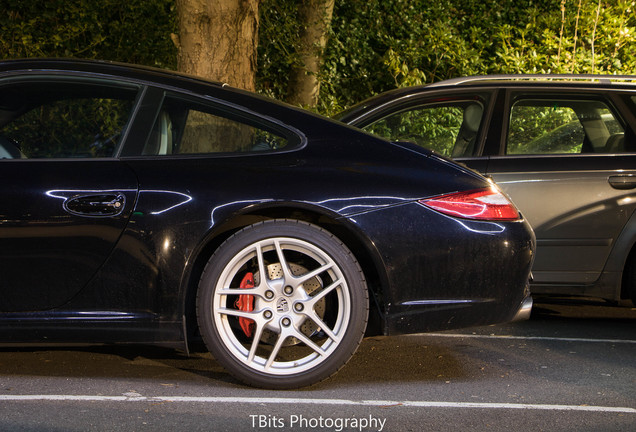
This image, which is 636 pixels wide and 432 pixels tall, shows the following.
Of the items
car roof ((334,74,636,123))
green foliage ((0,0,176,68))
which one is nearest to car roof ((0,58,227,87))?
car roof ((334,74,636,123))

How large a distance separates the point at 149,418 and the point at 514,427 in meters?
1.49

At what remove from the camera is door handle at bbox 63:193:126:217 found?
4.66 metres

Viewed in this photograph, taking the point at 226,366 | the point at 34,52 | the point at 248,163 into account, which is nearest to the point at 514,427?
the point at 226,366

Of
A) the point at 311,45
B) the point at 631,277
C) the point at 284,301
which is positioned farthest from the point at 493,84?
the point at 311,45

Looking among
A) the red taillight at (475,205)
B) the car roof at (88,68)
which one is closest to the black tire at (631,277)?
the red taillight at (475,205)

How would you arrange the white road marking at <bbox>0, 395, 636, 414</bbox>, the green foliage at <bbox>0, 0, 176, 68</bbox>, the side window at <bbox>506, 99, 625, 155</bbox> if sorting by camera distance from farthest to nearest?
the green foliage at <bbox>0, 0, 176, 68</bbox>
the side window at <bbox>506, 99, 625, 155</bbox>
the white road marking at <bbox>0, 395, 636, 414</bbox>

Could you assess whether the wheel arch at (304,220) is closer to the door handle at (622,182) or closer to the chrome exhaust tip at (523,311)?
the chrome exhaust tip at (523,311)

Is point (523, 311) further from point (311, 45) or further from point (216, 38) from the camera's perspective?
point (311, 45)

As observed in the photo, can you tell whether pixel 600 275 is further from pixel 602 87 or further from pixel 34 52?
pixel 34 52

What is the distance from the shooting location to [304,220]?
193 inches

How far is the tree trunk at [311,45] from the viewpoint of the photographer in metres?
13.1

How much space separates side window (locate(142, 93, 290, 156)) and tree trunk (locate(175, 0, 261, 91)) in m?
3.24

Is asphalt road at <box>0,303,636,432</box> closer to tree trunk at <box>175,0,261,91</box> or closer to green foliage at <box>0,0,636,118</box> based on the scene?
tree trunk at <box>175,0,261,91</box>

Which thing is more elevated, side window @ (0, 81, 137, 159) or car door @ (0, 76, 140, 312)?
side window @ (0, 81, 137, 159)
